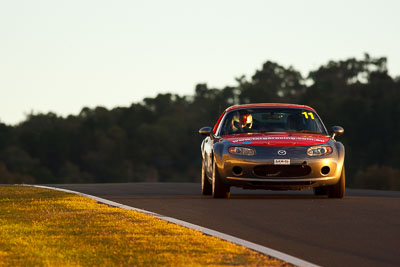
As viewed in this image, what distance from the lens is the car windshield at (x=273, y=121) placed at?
53.9ft

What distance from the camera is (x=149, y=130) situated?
143000 millimetres

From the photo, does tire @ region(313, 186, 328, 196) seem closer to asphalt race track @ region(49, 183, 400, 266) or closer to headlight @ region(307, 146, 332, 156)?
asphalt race track @ region(49, 183, 400, 266)

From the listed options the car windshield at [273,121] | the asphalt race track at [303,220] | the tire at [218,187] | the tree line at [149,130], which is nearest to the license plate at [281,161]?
the asphalt race track at [303,220]

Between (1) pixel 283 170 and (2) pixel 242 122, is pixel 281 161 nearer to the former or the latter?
(1) pixel 283 170

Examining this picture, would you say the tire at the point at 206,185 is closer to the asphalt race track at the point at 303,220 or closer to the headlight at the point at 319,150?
the asphalt race track at the point at 303,220

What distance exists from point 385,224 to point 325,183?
12.0 feet

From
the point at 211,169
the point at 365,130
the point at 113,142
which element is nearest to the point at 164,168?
the point at 113,142

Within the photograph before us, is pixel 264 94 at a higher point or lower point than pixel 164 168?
higher

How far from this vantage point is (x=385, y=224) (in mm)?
11703

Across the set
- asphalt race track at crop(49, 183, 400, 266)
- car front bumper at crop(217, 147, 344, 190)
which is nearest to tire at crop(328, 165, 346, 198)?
asphalt race track at crop(49, 183, 400, 266)

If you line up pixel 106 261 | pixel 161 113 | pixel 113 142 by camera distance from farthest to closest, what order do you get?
pixel 161 113, pixel 113 142, pixel 106 261

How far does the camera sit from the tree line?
123m

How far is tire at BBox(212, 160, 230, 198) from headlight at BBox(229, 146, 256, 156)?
40cm

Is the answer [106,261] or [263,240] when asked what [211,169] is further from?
[106,261]
